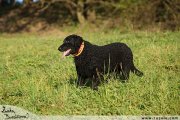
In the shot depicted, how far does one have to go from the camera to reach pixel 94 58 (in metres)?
6.71

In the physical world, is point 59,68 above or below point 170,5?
below

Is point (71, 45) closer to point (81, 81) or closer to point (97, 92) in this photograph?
point (81, 81)

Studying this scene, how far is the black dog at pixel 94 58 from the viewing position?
6594mm

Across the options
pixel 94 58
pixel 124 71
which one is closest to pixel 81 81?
pixel 94 58

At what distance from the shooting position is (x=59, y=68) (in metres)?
8.59

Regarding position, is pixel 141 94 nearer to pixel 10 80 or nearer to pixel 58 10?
pixel 10 80

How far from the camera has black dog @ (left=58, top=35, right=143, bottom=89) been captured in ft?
21.6

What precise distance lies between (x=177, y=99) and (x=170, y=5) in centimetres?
1477

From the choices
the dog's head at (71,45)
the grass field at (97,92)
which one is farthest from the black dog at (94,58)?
the grass field at (97,92)

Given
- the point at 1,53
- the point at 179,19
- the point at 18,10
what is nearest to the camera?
the point at 1,53

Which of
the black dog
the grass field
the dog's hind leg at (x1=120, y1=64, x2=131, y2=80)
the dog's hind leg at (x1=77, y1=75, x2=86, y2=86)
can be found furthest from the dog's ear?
the dog's hind leg at (x1=120, y1=64, x2=131, y2=80)

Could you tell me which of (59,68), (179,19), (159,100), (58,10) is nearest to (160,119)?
(159,100)

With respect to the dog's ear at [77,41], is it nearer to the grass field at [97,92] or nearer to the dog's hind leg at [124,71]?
the grass field at [97,92]

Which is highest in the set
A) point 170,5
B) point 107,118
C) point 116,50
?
point 170,5
